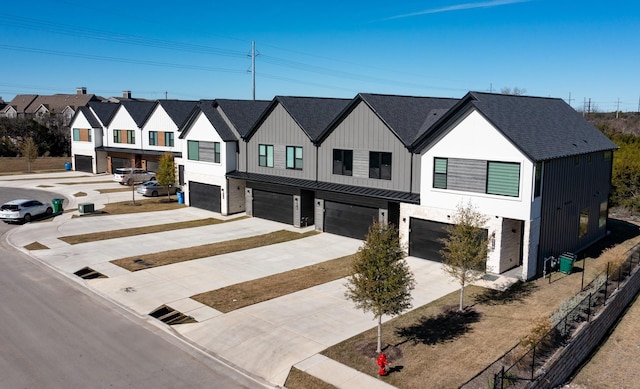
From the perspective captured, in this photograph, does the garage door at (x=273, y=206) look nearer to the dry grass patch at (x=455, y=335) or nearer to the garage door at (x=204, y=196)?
the garage door at (x=204, y=196)

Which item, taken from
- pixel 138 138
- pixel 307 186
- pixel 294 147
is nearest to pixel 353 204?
pixel 307 186

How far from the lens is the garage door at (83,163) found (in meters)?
63.6

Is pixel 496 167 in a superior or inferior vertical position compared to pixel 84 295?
superior

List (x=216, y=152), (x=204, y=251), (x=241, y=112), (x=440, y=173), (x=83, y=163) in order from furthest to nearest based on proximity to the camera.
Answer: (x=83, y=163)
(x=241, y=112)
(x=216, y=152)
(x=204, y=251)
(x=440, y=173)

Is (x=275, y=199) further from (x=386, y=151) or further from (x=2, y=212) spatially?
(x=2, y=212)

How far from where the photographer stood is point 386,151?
99.5 feet

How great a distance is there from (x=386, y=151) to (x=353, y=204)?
13.2 ft

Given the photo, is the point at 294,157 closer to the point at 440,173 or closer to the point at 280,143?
the point at 280,143

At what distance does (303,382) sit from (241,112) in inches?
1177

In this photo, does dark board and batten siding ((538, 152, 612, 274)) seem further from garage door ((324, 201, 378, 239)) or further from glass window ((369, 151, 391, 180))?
garage door ((324, 201, 378, 239))

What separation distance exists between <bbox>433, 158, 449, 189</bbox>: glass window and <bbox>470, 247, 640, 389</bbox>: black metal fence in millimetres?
7911

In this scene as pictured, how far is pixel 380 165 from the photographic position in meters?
30.8

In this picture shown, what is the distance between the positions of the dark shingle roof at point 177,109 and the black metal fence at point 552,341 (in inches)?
1630

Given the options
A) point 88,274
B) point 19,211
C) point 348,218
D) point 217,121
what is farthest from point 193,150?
point 88,274
